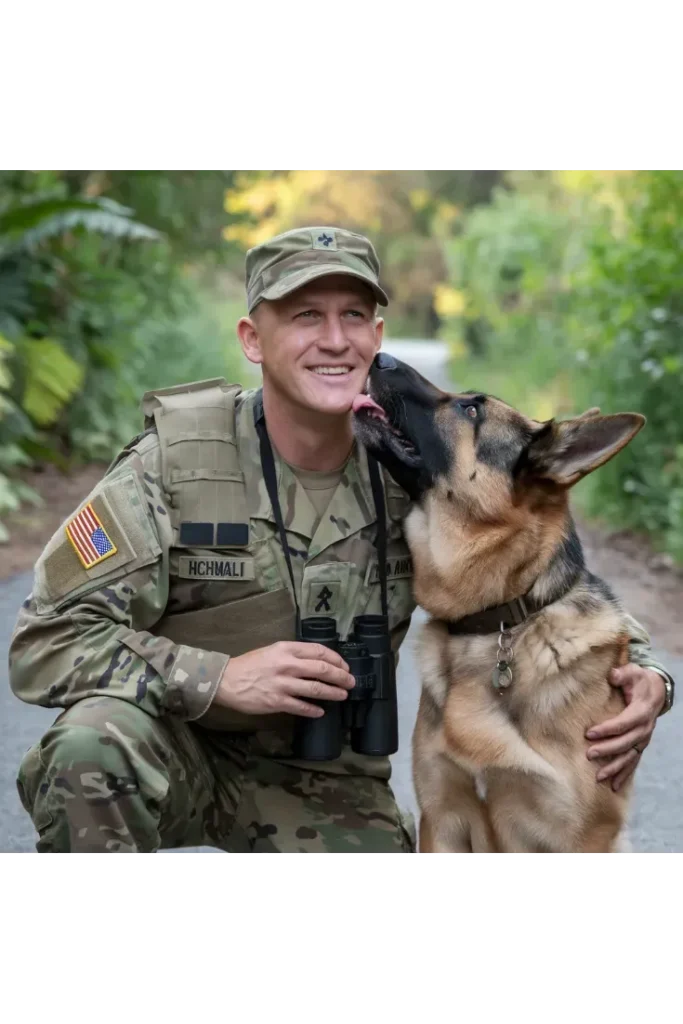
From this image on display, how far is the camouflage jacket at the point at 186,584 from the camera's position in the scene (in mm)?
2637

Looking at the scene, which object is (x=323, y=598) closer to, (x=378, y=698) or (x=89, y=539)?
(x=378, y=698)

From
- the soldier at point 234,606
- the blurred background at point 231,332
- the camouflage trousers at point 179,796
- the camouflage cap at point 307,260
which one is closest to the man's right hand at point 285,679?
the soldier at point 234,606

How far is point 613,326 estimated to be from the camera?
298 inches

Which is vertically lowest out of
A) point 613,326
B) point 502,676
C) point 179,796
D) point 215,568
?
point 179,796

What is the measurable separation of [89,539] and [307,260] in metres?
0.85

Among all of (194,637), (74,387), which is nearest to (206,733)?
(194,637)

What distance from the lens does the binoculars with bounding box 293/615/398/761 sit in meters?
2.69

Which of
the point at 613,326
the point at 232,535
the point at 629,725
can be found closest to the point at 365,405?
the point at 232,535

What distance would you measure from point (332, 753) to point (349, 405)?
33.0 inches

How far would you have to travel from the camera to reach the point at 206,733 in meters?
2.99

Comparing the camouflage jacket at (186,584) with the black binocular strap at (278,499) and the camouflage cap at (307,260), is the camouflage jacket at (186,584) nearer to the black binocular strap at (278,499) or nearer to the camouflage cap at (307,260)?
the black binocular strap at (278,499)

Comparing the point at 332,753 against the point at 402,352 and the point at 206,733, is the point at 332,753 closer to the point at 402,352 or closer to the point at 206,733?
the point at 206,733

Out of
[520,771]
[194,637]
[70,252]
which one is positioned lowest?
[520,771]

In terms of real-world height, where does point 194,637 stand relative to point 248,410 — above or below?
below
